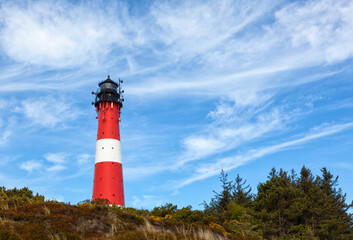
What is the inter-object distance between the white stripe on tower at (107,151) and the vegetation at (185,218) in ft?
30.4

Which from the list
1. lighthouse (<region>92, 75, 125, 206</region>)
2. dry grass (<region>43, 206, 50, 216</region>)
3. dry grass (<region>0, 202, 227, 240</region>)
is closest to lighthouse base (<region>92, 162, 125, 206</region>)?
lighthouse (<region>92, 75, 125, 206</region>)

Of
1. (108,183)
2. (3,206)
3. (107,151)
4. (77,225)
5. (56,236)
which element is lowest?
(56,236)

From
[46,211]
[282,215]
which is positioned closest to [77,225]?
[46,211]

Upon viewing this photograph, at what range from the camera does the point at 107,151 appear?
3619 cm

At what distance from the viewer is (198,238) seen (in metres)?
13.4

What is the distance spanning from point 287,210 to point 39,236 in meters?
20.5

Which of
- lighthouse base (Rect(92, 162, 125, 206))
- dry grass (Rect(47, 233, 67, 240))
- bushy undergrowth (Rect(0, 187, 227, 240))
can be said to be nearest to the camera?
dry grass (Rect(47, 233, 67, 240))

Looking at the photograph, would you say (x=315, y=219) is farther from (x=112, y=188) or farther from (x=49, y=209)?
(x=49, y=209)

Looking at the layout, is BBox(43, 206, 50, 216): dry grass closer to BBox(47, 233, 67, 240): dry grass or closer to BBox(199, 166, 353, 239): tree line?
BBox(47, 233, 67, 240): dry grass

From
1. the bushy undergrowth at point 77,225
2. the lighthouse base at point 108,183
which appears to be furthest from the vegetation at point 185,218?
the lighthouse base at point 108,183

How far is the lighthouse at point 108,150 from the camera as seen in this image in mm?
34938

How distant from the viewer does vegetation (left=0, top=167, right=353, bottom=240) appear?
13.0m

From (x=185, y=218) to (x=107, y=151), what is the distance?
687 inches

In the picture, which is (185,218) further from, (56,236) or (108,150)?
(108,150)
